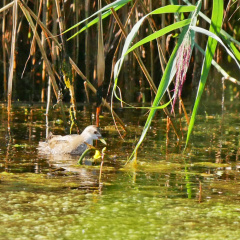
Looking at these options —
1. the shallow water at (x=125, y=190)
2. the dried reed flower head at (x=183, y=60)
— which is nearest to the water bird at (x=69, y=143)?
the shallow water at (x=125, y=190)

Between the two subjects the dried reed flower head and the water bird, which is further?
the water bird

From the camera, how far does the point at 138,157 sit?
4.95 meters

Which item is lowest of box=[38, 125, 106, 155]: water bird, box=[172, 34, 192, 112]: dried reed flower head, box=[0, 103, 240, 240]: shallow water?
box=[0, 103, 240, 240]: shallow water

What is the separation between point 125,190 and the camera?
388cm

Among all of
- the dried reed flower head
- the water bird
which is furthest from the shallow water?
the dried reed flower head

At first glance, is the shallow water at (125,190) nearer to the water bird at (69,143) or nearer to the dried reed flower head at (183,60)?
the water bird at (69,143)

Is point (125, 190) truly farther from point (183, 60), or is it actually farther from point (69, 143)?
point (69, 143)

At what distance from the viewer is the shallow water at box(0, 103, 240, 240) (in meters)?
3.08

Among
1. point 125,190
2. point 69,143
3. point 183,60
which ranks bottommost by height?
point 125,190

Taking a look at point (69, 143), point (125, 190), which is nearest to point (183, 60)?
point (125, 190)

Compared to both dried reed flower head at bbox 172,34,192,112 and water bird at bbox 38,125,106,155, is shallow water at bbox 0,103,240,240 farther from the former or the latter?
dried reed flower head at bbox 172,34,192,112

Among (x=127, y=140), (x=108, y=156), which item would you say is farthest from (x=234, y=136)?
(x=108, y=156)

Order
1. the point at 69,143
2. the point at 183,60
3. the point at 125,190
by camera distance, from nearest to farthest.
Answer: the point at 183,60
the point at 125,190
the point at 69,143

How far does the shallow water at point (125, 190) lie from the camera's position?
3084mm
